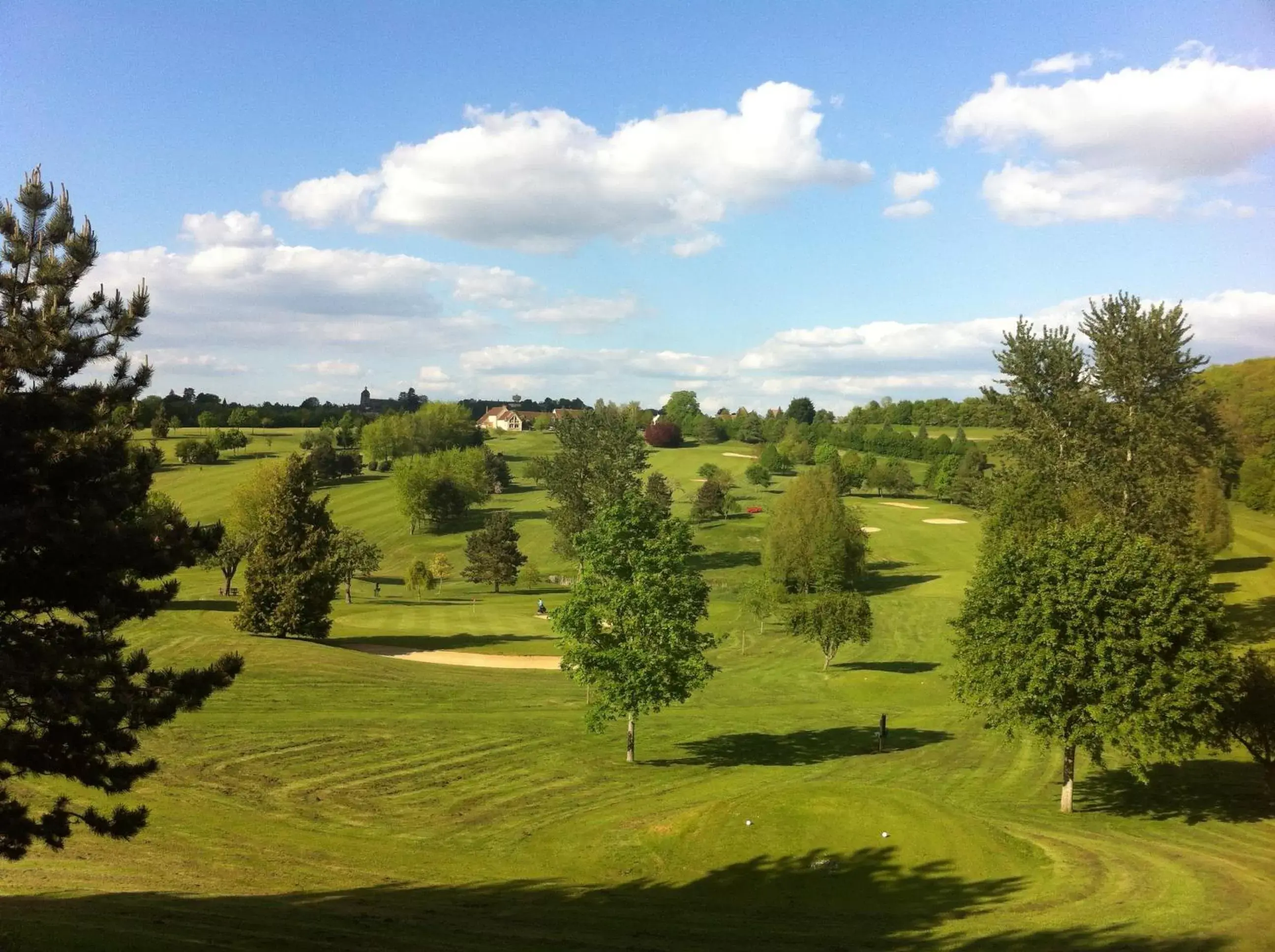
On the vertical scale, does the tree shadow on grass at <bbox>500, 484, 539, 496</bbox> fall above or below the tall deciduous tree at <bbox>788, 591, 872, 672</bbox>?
above

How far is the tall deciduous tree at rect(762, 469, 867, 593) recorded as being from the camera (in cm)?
7919

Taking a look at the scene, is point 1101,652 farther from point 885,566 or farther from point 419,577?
point 885,566

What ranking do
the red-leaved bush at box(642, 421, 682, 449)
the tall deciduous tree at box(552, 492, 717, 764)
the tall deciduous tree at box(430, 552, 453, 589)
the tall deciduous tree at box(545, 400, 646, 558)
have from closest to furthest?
the tall deciduous tree at box(552, 492, 717, 764), the tall deciduous tree at box(430, 552, 453, 589), the tall deciduous tree at box(545, 400, 646, 558), the red-leaved bush at box(642, 421, 682, 449)

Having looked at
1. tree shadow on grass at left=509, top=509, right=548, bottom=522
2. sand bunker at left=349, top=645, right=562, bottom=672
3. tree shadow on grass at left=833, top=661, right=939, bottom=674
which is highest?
tree shadow on grass at left=509, top=509, right=548, bottom=522

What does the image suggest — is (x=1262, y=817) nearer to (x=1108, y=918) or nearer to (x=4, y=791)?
(x=1108, y=918)

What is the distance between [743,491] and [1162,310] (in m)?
90.3

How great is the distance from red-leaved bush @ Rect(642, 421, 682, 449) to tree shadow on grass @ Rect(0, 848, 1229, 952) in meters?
171

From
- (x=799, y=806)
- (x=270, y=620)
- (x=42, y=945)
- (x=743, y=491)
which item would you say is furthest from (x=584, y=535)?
(x=743, y=491)

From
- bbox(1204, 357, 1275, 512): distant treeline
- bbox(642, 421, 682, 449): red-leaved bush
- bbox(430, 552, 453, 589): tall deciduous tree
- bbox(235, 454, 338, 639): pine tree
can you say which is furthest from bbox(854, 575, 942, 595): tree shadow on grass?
bbox(642, 421, 682, 449): red-leaved bush

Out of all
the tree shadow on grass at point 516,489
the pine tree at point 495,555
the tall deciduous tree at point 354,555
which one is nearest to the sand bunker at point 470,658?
the tall deciduous tree at point 354,555

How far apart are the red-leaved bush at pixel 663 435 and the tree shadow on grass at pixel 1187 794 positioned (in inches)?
6227

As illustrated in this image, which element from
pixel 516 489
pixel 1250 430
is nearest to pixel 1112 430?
pixel 1250 430

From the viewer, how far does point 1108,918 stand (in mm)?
18172

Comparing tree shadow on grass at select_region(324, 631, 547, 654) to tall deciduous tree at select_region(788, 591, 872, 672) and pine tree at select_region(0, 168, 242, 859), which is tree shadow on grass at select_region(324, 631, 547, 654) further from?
pine tree at select_region(0, 168, 242, 859)
